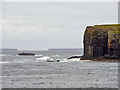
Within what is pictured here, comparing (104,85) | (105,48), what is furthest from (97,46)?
(104,85)

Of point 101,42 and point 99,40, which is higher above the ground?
point 99,40

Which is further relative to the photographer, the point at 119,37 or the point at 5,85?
the point at 119,37

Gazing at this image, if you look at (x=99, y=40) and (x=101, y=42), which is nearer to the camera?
(x=99, y=40)

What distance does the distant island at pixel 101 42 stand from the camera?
360 feet

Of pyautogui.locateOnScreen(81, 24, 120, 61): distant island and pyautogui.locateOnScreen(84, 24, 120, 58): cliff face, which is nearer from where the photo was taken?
pyautogui.locateOnScreen(81, 24, 120, 61): distant island

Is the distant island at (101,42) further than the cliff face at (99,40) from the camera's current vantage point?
No

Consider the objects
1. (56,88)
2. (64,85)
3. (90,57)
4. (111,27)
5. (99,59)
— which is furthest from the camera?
(111,27)

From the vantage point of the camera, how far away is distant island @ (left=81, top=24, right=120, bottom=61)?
360 feet

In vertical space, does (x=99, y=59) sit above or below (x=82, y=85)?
below

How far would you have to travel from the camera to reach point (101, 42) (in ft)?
383

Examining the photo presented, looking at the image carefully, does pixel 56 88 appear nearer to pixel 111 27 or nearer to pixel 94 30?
pixel 94 30

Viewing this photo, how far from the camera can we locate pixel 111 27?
125m

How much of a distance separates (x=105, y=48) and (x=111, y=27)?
11.8 m

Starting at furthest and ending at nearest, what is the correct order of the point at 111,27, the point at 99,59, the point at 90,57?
the point at 111,27, the point at 90,57, the point at 99,59
